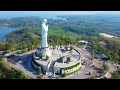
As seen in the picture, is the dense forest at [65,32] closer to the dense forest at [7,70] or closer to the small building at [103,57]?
the small building at [103,57]

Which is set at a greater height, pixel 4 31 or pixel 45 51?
pixel 4 31

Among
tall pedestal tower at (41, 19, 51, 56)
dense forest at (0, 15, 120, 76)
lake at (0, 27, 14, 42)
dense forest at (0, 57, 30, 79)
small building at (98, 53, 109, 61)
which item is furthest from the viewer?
small building at (98, 53, 109, 61)

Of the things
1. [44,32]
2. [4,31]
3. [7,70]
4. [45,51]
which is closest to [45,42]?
[45,51]

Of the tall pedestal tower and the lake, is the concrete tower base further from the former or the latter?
the lake

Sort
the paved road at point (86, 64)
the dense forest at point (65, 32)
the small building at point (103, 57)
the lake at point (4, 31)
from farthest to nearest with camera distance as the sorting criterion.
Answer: the small building at point (103, 57) → the dense forest at point (65, 32) → the lake at point (4, 31) → the paved road at point (86, 64)

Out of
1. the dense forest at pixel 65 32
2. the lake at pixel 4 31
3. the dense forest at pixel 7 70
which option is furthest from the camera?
the dense forest at pixel 65 32

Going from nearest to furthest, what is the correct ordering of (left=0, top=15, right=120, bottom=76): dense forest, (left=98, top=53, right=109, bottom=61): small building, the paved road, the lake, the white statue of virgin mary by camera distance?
the paved road
the lake
(left=0, top=15, right=120, bottom=76): dense forest
the white statue of virgin mary
(left=98, top=53, right=109, bottom=61): small building

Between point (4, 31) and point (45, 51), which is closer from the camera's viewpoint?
point (4, 31)

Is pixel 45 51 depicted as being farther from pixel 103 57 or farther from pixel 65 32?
pixel 103 57

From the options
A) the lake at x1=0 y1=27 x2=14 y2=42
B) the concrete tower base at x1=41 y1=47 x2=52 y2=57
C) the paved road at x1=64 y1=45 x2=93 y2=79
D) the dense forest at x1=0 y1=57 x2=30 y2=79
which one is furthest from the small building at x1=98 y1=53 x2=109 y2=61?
the lake at x1=0 y1=27 x2=14 y2=42

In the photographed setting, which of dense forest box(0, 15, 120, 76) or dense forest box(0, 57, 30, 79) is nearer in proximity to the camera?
dense forest box(0, 57, 30, 79)

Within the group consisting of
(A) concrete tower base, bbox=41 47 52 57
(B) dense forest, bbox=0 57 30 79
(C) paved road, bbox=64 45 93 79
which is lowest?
(C) paved road, bbox=64 45 93 79

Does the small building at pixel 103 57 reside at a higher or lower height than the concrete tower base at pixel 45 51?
lower

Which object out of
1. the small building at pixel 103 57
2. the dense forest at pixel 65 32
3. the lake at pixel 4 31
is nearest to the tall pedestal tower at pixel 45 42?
the dense forest at pixel 65 32
